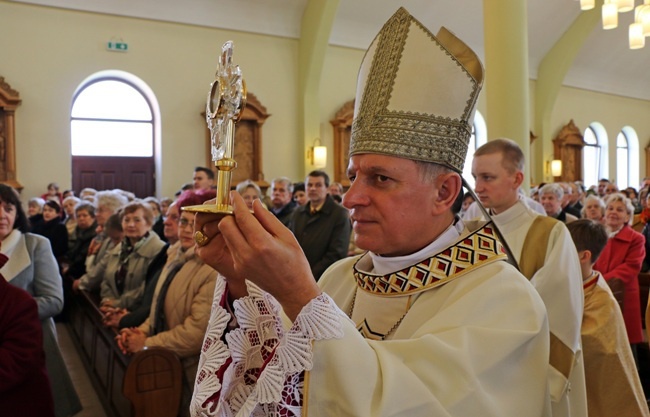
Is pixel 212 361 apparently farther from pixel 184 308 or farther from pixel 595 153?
pixel 595 153

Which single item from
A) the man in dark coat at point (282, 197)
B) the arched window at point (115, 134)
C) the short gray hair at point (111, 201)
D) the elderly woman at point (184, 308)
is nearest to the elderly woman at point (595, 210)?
the man in dark coat at point (282, 197)

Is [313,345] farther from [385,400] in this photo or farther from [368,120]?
[368,120]

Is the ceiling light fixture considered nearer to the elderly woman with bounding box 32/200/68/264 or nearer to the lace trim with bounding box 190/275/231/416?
the elderly woman with bounding box 32/200/68/264

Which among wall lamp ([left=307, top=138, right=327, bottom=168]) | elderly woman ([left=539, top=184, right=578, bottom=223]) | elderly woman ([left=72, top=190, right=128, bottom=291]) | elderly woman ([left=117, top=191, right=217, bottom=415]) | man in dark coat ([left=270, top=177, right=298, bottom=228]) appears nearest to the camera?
elderly woman ([left=117, top=191, right=217, bottom=415])

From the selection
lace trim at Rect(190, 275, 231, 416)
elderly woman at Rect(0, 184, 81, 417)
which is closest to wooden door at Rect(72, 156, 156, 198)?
elderly woman at Rect(0, 184, 81, 417)

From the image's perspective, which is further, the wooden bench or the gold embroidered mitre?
the wooden bench

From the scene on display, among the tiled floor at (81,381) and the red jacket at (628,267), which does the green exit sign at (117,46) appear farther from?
the red jacket at (628,267)

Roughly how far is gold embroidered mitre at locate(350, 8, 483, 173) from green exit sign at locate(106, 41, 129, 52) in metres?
10.4

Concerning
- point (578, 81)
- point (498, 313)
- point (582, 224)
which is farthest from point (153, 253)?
point (578, 81)

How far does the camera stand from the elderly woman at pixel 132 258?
452 centimetres

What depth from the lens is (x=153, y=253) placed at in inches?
178

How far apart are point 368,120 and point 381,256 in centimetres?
35

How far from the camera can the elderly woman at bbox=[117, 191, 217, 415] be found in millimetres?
3170

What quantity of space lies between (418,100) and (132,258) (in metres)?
3.70
